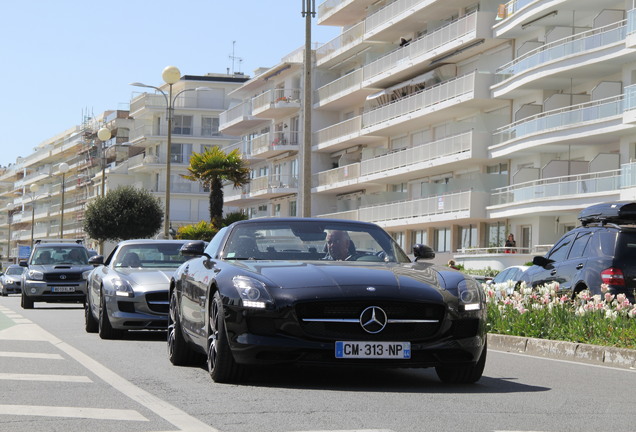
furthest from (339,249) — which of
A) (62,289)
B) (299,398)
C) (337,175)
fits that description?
(337,175)

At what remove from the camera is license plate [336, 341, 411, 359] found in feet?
30.9

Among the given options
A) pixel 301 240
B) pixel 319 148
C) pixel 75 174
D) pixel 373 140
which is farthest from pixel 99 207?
pixel 301 240

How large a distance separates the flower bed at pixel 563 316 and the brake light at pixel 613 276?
0.36 metres

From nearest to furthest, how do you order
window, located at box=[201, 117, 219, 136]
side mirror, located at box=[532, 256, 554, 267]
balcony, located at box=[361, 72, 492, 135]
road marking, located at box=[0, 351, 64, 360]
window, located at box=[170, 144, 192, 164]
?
road marking, located at box=[0, 351, 64, 360], side mirror, located at box=[532, 256, 554, 267], balcony, located at box=[361, 72, 492, 135], window, located at box=[170, 144, 192, 164], window, located at box=[201, 117, 219, 136]

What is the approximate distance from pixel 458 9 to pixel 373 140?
1263 centimetres

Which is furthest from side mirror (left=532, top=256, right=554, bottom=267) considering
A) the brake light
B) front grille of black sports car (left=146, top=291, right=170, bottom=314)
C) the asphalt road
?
the asphalt road

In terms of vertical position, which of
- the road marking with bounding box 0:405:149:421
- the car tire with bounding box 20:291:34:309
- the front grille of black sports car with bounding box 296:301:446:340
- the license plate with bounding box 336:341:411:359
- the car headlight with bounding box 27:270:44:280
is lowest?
the road marking with bounding box 0:405:149:421

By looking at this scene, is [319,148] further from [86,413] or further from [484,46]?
[86,413]

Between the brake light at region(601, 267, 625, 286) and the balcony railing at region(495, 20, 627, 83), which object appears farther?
the balcony railing at region(495, 20, 627, 83)

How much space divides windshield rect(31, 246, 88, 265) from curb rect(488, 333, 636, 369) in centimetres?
1673

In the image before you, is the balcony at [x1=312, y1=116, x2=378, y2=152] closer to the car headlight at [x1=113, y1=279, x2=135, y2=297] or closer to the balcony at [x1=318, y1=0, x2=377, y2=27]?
the balcony at [x1=318, y1=0, x2=377, y2=27]

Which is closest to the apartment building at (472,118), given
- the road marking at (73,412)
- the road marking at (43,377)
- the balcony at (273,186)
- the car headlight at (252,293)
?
the balcony at (273,186)

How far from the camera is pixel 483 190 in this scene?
53.1m

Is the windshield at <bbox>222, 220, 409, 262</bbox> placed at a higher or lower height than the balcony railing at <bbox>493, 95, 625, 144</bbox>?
lower
